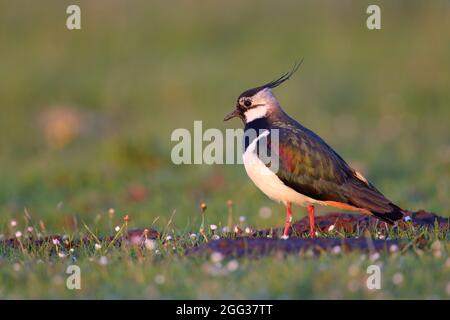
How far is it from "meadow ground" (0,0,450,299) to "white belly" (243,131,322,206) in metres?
0.76

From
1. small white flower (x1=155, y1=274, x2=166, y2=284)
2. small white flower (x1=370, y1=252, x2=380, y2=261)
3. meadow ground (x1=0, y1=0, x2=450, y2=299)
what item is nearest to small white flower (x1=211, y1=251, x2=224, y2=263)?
meadow ground (x1=0, y1=0, x2=450, y2=299)

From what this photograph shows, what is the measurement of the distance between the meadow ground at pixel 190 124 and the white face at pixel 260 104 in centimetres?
105

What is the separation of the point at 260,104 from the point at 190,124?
775 cm

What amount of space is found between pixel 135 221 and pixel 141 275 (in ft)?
15.8

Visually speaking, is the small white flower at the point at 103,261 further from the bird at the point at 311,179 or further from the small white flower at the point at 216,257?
the bird at the point at 311,179

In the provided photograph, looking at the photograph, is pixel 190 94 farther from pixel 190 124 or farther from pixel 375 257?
pixel 375 257

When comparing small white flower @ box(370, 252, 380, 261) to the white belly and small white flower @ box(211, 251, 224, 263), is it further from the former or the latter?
the white belly

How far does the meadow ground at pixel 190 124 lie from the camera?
5.41m

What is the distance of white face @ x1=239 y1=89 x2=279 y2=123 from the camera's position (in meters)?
7.28

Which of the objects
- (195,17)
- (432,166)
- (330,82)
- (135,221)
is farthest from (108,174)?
(195,17)

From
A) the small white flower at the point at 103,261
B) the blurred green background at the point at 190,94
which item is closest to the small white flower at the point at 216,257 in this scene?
the small white flower at the point at 103,261

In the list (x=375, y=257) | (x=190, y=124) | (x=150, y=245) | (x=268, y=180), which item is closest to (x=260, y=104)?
(x=268, y=180)

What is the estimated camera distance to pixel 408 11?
1962 cm

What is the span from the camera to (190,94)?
55.8ft
